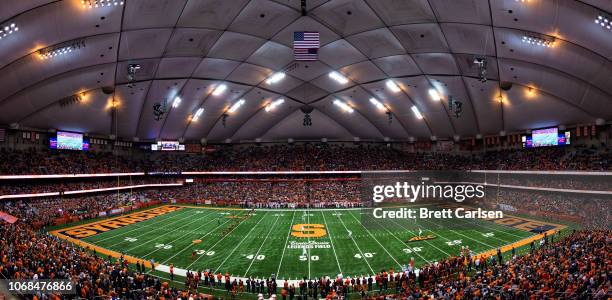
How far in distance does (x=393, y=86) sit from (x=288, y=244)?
24547 mm

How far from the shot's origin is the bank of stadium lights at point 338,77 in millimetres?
41162

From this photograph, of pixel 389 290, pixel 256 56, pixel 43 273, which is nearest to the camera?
pixel 43 273

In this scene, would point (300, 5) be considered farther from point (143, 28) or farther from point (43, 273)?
point (43, 273)

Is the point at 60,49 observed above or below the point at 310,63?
below

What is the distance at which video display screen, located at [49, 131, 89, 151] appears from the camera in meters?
42.9

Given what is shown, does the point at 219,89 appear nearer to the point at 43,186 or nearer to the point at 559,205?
the point at 43,186

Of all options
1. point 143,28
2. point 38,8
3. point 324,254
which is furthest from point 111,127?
point 324,254

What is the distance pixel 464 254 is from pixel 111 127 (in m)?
46.8

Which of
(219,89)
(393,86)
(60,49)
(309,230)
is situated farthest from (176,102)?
(393,86)

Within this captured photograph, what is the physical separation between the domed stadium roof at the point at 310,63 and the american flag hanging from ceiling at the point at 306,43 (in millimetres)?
2574

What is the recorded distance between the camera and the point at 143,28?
2814 centimetres

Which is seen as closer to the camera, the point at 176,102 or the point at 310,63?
the point at 310,63

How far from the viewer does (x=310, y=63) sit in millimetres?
39125

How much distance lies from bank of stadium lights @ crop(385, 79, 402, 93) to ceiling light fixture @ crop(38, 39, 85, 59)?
31344 millimetres
